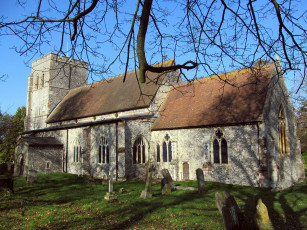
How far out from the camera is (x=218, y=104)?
50.7 ft

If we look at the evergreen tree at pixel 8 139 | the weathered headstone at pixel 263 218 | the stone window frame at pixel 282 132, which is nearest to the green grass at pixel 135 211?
the weathered headstone at pixel 263 218

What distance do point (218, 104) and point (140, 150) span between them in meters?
6.82

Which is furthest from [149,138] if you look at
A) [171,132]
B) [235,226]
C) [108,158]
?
[235,226]

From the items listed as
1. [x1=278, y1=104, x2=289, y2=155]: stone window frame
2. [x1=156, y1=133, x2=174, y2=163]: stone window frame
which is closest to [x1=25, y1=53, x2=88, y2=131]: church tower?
[x1=156, y1=133, x2=174, y2=163]: stone window frame

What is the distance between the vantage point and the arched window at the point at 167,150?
703 inches

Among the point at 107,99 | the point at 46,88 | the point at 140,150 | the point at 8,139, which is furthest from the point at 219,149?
the point at 8,139

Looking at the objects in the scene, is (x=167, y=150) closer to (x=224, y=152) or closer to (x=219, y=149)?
(x=219, y=149)

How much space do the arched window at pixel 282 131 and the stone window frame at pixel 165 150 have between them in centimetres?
717

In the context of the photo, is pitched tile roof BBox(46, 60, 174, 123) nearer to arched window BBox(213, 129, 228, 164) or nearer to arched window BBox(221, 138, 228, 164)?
arched window BBox(213, 129, 228, 164)

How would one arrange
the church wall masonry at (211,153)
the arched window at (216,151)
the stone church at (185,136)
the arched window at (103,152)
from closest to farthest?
the church wall masonry at (211,153) < the stone church at (185,136) < the arched window at (216,151) < the arched window at (103,152)

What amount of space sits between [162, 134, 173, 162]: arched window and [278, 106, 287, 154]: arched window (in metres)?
7.23

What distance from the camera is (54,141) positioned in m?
22.3

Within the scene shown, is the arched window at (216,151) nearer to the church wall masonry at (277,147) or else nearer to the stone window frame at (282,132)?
the church wall masonry at (277,147)

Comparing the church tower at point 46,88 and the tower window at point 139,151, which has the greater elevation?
the church tower at point 46,88
